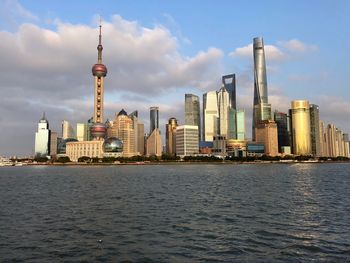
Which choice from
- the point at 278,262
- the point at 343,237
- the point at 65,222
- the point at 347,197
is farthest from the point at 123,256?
the point at 347,197

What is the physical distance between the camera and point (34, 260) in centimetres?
2675

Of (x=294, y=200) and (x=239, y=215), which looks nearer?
(x=239, y=215)

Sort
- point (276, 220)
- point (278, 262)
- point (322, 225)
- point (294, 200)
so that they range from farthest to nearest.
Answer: point (294, 200)
point (276, 220)
point (322, 225)
point (278, 262)

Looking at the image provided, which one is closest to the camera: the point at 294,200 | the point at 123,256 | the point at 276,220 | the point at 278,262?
the point at 278,262

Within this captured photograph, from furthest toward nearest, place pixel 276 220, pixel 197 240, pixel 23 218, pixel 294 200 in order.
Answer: pixel 294 200 < pixel 23 218 < pixel 276 220 < pixel 197 240

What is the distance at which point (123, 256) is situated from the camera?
90.7ft

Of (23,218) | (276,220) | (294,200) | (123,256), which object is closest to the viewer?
(123,256)

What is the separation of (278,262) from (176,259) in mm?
7130

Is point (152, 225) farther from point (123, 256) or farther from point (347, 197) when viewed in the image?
point (347, 197)

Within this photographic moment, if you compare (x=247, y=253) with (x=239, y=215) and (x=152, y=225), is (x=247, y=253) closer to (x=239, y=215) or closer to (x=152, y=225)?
(x=152, y=225)

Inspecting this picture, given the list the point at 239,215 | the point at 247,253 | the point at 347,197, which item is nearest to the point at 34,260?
the point at 247,253

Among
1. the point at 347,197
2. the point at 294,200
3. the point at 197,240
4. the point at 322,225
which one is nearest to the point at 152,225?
the point at 197,240

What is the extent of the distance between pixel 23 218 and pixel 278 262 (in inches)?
1257

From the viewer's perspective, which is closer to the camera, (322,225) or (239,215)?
(322,225)
